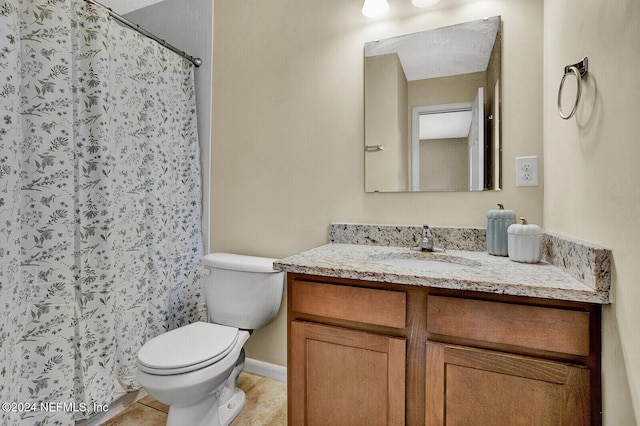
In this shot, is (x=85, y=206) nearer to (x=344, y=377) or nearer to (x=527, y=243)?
(x=344, y=377)

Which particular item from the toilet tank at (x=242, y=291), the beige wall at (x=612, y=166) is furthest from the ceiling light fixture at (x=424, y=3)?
the toilet tank at (x=242, y=291)

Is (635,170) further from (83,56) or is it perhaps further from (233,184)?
(83,56)

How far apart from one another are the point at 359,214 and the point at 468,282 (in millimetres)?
794

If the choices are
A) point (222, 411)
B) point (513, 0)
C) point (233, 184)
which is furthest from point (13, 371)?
point (513, 0)

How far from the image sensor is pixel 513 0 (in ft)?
4.26

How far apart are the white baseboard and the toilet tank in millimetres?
358

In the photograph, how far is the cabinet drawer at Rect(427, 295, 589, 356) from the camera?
2.58 ft

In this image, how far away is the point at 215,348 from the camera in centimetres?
132

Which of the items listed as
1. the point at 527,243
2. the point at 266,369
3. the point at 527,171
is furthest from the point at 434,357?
the point at 266,369

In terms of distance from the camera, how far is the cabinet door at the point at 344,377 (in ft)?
3.15

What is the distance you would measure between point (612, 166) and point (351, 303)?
0.79 metres

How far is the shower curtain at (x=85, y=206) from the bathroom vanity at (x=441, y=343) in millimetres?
954

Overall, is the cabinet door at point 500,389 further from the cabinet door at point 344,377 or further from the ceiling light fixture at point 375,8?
the ceiling light fixture at point 375,8

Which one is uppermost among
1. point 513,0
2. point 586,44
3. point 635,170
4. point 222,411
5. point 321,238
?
point 513,0
